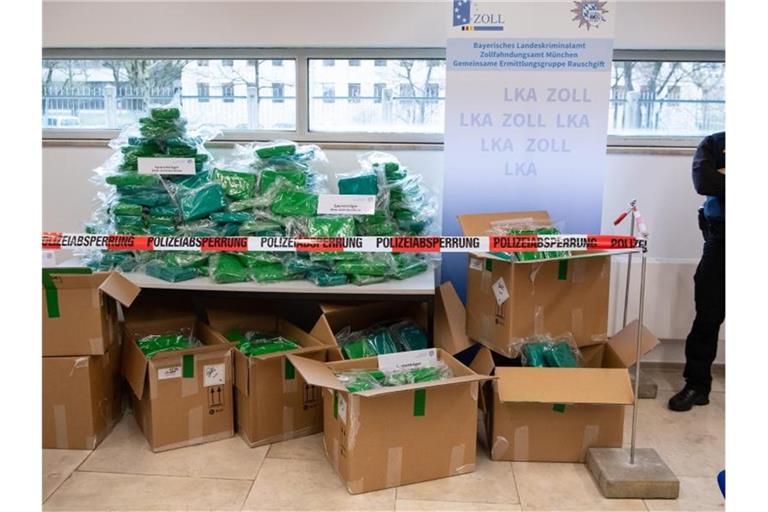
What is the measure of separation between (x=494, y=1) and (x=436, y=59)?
0.53 m

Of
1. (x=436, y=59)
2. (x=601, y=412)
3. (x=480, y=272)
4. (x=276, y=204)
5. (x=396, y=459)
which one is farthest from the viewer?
(x=436, y=59)

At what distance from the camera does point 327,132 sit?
11.8 ft

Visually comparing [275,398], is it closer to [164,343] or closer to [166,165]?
[164,343]

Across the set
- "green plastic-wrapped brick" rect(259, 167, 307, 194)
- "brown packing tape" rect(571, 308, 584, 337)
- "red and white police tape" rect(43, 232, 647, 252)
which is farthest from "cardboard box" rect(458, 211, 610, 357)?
"green plastic-wrapped brick" rect(259, 167, 307, 194)

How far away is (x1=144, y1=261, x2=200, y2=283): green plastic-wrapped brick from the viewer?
2.92 metres

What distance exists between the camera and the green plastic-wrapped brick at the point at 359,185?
3062 mm

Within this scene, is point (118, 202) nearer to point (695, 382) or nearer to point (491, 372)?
point (491, 372)

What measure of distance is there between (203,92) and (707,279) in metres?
2.79

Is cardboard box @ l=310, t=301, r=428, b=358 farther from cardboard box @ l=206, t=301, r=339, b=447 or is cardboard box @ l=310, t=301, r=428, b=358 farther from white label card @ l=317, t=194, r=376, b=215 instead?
white label card @ l=317, t=194, r=376, b=215

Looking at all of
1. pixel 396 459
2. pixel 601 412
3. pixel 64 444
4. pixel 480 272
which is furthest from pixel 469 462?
pixel 64 444

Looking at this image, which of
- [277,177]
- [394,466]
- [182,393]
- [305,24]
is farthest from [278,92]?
[394,466]

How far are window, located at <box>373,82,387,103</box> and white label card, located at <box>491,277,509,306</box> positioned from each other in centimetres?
142

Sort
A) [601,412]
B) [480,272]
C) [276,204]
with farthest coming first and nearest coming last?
1. [276,204]
2. [480,272]
3. [601,412]

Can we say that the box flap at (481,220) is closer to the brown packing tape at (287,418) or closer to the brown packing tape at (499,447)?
the brown packing tape at (499,447)
